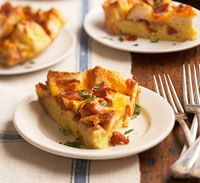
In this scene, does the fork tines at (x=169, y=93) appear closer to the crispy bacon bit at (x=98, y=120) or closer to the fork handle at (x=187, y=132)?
the fork handle at (x=187, y=132)

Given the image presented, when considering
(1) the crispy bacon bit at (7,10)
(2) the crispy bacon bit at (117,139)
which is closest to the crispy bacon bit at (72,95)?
(2) the crispy bacon bit at (117,139)

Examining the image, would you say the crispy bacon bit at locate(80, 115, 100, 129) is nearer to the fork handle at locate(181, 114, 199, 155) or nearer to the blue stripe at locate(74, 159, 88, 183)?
the blue stripe at locate(74, 159, 88, 183)

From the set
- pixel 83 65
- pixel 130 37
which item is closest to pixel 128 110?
pixel 83 65

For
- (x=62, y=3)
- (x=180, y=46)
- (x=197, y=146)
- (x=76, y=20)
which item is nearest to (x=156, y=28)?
(x=180, y=46)

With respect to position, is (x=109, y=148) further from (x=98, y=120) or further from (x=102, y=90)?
(x=102, y=90)

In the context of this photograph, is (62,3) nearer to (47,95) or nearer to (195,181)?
(47,95)

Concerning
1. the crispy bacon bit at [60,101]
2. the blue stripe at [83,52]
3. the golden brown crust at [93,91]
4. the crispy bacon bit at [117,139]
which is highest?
the golden brown crust at [93,91]
